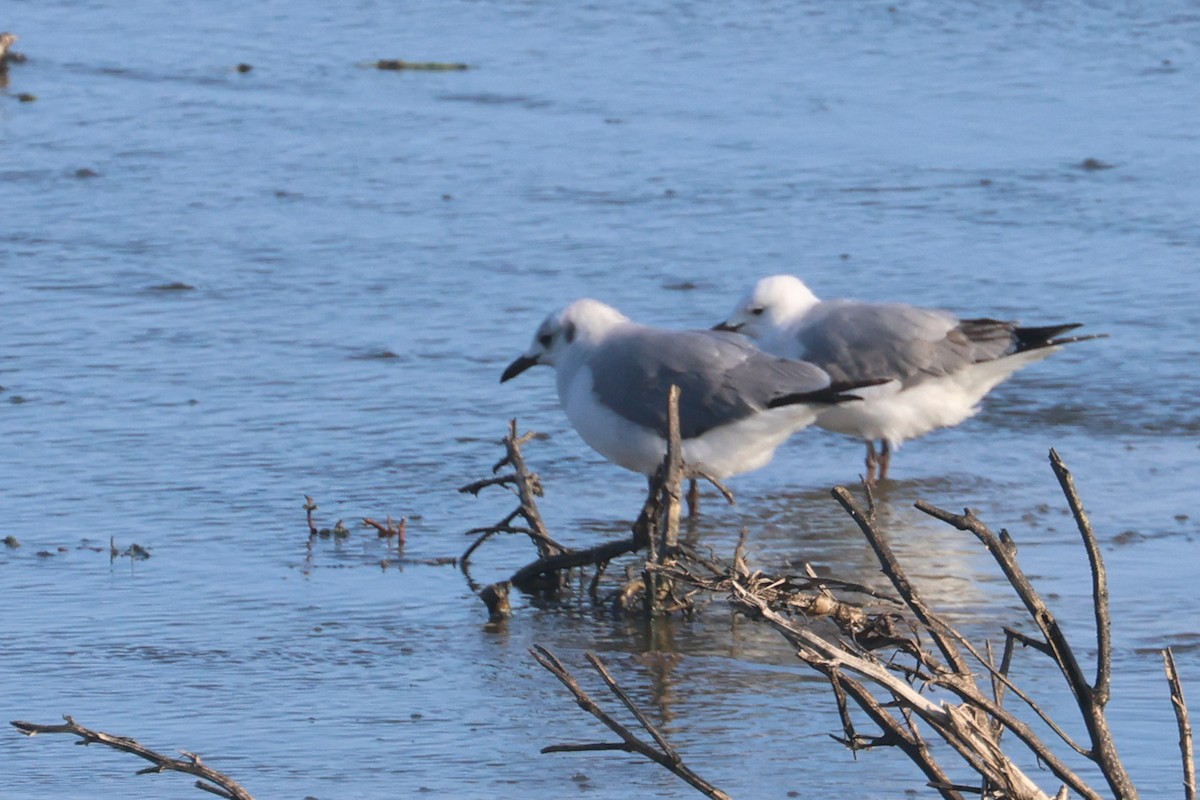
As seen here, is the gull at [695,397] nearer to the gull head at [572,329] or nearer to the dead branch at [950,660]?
the gull head at [572,329]

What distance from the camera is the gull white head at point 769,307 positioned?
711cm

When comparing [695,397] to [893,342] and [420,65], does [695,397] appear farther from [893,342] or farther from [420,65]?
[420,65]

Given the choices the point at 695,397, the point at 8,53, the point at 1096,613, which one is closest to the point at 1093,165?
the point at 695,397

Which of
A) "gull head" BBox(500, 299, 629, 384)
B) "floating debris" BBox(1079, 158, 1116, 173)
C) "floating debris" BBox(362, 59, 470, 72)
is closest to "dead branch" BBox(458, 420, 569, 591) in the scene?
"gull head" BBox(500, 299, 629, 384)

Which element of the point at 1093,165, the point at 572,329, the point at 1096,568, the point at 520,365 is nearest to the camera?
the point at 1096,568

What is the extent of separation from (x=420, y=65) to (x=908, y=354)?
25.1 ft

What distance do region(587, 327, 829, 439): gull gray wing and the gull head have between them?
195 mm

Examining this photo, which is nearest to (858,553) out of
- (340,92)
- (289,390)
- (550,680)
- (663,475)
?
(663,475)

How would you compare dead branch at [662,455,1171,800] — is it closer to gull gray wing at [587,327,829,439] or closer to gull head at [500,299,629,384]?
gull gray wing at [587,327,829,439]

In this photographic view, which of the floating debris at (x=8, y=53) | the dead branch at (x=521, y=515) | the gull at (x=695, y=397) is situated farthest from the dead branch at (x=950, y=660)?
the floating debris at (x=8, y=53)

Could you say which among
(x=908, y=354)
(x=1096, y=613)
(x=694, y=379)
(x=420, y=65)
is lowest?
(x=908, y=354)

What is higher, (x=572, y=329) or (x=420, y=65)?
(x=420, y=65)

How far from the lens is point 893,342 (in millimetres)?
6828

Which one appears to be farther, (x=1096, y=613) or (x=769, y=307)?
(x=769, y=307)
